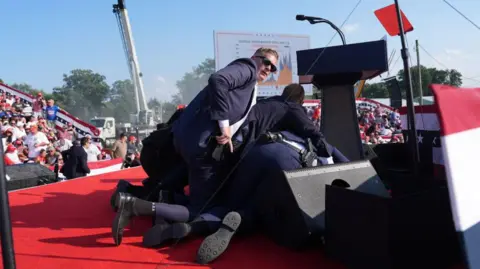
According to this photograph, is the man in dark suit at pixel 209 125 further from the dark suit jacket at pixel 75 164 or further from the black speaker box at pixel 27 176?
the dark suit jacket at pixel 75 164

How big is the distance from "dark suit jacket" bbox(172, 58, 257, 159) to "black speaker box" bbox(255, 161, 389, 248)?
1.64 feet

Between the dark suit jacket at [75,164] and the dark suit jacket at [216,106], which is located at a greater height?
the dark suit jacket at [216,106]

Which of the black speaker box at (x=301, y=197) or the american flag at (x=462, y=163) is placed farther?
the black speaker box at (x=301, y=197)

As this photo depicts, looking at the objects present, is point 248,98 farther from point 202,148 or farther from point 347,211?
point 347,211

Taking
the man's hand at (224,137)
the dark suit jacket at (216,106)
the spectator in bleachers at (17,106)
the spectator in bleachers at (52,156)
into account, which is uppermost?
the spectator in bleachers at (17,106)

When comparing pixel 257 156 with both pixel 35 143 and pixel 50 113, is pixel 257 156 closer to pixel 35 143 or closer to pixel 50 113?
pixel 35 143

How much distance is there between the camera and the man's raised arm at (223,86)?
7.66 feet

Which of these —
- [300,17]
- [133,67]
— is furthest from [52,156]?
[133,67]

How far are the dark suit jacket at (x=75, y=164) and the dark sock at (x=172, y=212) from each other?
16.5 ft

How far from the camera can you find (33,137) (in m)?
9.28

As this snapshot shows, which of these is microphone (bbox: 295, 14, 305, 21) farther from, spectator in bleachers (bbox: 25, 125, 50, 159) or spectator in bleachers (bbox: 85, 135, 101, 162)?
spectator in bleachers (bbox: 25, 125, 50, 159)

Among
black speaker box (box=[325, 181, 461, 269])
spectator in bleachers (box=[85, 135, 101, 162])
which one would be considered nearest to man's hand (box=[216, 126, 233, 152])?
black speaker box (box=[325, 181, 461, 269])

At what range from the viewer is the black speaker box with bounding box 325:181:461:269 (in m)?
1.65

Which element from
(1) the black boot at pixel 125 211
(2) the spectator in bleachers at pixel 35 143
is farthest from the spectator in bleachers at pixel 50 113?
(1) the black boot at pixel 125 211
